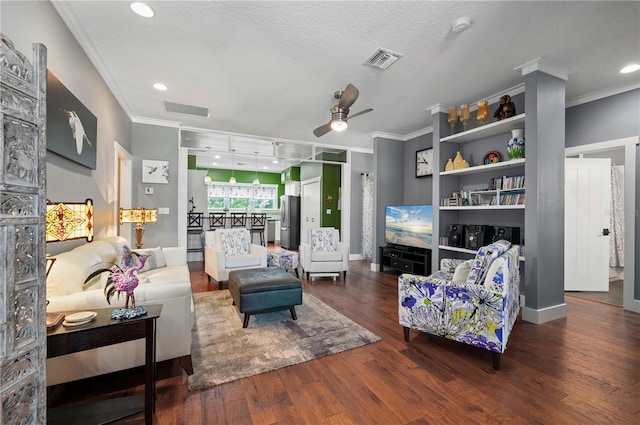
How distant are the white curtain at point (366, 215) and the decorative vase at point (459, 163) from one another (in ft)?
8.76

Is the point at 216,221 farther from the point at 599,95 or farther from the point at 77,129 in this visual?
the point at 599,95

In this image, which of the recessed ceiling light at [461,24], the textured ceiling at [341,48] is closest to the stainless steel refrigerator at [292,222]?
the textured ceiling at [341,48]

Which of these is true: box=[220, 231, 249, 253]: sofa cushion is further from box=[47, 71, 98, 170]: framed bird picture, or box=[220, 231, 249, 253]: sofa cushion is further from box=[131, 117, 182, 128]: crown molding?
box=[131, 117, 182, 128]: crown molding

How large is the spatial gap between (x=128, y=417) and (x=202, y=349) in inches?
30.4

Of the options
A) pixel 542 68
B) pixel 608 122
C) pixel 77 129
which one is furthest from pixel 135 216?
pixel 608 122

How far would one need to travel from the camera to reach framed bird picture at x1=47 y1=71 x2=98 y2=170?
2.06 meters

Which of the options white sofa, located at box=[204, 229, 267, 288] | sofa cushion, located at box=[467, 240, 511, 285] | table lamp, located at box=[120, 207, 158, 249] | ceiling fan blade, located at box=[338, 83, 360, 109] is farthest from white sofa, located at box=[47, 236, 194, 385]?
ceiling fan blade, located at box=[338, 83, 360, 109]

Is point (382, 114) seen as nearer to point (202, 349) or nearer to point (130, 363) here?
point (202, 349)

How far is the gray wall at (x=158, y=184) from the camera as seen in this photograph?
16.1 ft

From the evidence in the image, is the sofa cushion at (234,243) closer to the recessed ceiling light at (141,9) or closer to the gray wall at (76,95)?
the gray wall at (76,95)

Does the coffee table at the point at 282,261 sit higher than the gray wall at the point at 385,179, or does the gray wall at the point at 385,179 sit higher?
the gray wall at the point at 385,179

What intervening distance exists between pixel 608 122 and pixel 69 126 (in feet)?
19.4

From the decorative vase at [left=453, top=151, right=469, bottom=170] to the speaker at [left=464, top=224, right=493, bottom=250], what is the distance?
901 mm

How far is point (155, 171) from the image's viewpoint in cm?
502
